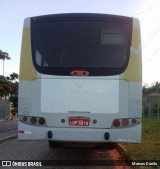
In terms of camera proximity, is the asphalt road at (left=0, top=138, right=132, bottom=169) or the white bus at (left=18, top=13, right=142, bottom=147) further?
the asphalt road at (left=0, top=138, right=132, bottom=169)

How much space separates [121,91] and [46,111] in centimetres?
164

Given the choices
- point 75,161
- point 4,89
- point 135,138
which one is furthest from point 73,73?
point 4,89

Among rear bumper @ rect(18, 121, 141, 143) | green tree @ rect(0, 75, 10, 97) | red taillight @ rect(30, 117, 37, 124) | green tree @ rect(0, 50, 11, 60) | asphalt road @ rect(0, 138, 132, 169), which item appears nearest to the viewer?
rear bumper @ rect(18, 121, 141, 143)

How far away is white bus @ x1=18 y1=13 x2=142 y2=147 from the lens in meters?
8.58

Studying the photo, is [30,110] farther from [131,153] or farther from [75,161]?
[131,153]

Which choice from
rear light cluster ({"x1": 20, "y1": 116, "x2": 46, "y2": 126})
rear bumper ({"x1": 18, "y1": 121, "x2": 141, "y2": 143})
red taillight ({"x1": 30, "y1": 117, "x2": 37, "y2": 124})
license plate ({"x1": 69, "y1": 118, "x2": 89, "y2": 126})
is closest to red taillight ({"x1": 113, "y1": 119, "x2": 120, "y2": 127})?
rear bumper ({"x1": 18, "y1": 121, "x2": 141, "y2": 143})

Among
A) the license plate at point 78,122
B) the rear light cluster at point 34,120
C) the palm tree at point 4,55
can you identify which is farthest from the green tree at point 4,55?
the license plate at point 78,122

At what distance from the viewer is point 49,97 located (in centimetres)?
870

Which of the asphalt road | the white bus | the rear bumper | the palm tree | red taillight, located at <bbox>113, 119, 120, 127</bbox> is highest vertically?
the palm tree

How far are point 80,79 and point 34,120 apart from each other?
4.32 feet

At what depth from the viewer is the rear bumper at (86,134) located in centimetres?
848

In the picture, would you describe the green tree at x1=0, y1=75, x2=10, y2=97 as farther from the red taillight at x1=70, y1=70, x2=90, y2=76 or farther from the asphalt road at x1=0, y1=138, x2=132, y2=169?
the red taillight at x1=70, y1=70, x2=90, y2=76

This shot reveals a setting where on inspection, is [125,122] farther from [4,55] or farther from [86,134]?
[4,55]

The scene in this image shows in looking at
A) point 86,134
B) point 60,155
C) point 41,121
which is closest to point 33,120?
point 41,121
